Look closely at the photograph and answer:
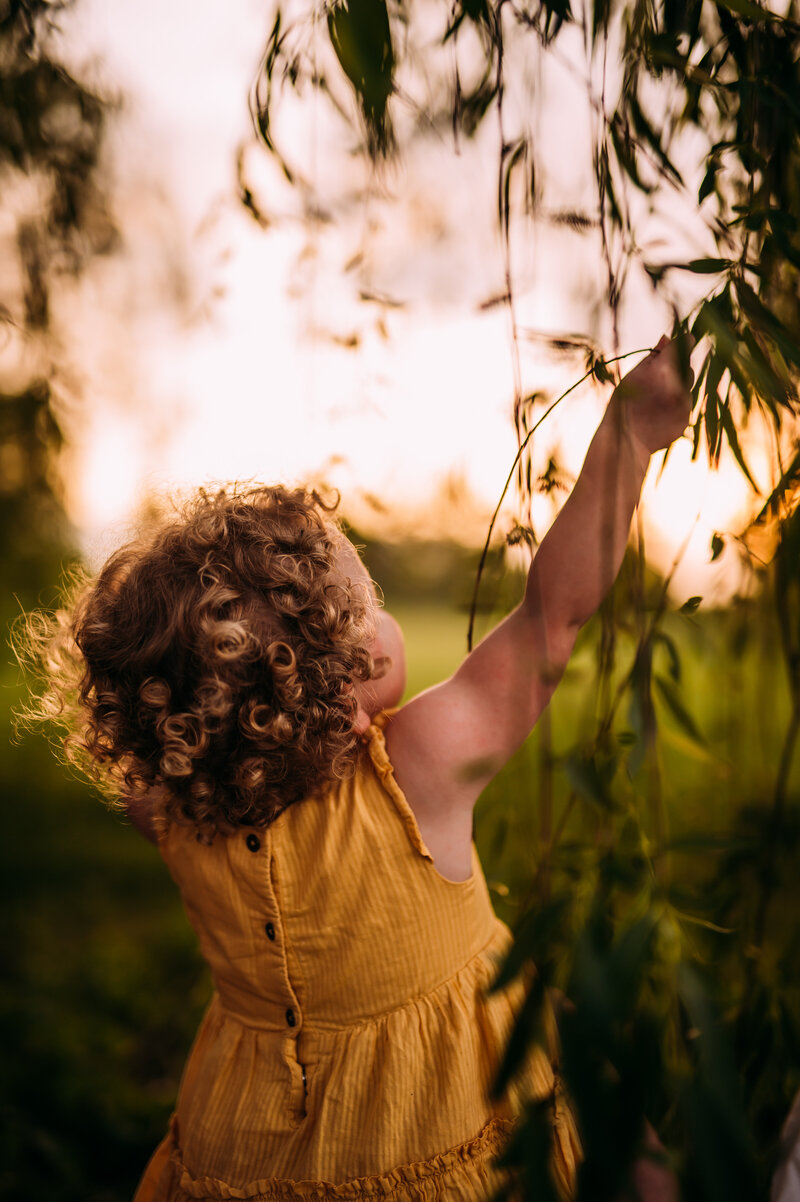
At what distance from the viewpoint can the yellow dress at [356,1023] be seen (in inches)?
32.9

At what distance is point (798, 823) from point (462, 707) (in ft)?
1.10

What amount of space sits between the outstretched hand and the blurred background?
2 centimetres

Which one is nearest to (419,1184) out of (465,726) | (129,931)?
(465,726)

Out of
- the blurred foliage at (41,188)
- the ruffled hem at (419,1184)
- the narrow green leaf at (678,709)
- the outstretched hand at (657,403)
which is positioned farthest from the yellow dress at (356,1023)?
the blurred foliage at (41,188)

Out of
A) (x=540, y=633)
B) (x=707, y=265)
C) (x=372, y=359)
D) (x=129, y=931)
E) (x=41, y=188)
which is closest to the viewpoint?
(x=707, y=265)

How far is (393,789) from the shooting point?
86 centimetres

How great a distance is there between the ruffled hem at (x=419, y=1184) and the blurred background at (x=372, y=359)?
290 mm

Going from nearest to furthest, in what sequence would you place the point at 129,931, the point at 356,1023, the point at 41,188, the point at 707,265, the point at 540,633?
1. the point at 707,265
2. the point at 540,633
3. the point at 356,1023
4. the point at 41,188
5. the point at 129,931

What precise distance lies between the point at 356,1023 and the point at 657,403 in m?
0.70

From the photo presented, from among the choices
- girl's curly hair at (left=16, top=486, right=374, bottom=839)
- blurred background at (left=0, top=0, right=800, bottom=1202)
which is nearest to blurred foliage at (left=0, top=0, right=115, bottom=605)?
blurred background at (left=0, top=0, right=800, bottom=1202)

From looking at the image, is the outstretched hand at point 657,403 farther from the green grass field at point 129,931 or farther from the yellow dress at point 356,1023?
the yellow dress at point 356,1023

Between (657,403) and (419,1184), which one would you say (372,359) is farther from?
(419,1184)

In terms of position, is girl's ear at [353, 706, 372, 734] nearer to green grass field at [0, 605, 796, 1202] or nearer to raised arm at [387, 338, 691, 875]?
raised arm at [387, 338, 691, 875]

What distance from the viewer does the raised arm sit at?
67cm
